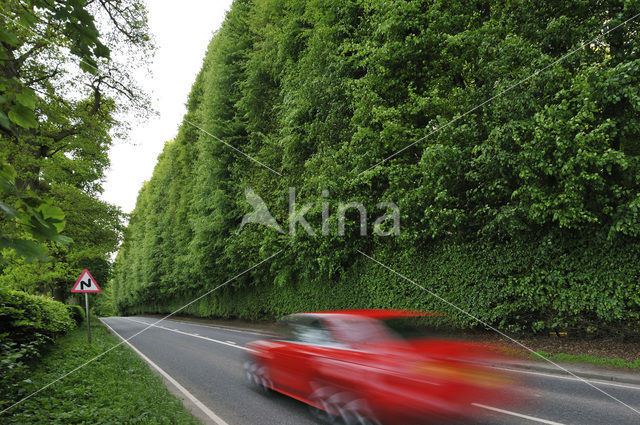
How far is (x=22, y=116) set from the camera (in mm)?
1937

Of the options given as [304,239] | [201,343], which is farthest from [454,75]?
[201,343]

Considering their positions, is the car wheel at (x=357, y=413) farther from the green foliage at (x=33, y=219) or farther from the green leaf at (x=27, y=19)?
the green leaf at (x=27, y=19)

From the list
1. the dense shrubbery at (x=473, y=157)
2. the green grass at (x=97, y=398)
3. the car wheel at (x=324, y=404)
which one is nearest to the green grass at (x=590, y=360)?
the dense shrubbery at (x=473, y=157)

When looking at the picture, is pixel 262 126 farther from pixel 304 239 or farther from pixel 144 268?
pixel 144 268

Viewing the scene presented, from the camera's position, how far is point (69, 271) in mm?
18719

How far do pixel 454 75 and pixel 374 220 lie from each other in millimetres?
5850

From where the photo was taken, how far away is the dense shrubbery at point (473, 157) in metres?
8.68

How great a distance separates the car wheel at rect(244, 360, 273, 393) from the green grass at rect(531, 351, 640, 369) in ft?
23.0

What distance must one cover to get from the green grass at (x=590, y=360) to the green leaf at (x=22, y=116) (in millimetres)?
10943

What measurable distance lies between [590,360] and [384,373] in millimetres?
7272

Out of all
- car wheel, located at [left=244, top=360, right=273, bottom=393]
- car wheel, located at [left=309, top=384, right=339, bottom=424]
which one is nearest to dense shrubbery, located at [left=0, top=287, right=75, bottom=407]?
car wheel, located at [left=244, top=360, right=273, bottom=393]

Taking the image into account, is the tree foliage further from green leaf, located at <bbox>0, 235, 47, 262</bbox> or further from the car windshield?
the car windshield

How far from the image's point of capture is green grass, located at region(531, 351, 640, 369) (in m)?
8.08

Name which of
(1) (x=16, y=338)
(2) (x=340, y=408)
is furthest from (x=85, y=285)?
(2) (x=340, y=408)
